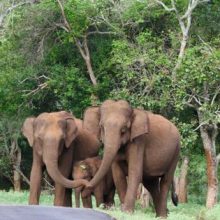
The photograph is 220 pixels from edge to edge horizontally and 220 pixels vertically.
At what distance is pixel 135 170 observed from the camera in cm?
1223

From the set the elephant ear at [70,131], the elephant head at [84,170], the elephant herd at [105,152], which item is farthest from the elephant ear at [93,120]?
the elephant head at [84,170]

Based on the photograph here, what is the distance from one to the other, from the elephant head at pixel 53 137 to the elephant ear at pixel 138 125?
1.08 m

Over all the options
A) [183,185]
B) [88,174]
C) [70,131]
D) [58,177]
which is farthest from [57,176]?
[183,185]

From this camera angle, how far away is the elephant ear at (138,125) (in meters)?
12.3

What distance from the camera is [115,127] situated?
12031 millimetres

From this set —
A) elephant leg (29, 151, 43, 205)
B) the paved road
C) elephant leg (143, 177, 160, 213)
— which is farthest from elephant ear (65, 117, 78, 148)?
the paved road

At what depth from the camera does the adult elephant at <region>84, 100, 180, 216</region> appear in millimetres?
12000

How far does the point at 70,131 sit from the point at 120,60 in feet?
20.5

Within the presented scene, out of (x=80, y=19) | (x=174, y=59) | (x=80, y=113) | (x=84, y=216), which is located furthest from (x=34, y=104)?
(x=84, y=216)

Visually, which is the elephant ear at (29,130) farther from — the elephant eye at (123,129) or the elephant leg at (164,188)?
the elephant leg at (164,188)

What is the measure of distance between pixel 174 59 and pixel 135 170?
23.8 ft

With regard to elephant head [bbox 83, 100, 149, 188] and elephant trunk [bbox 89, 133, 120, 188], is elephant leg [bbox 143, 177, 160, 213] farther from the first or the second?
elephant trunk [bbox 89, 133, 120, 188]

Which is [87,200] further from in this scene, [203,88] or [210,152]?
[210,152]

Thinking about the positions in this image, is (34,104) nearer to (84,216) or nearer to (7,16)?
(7,16)
